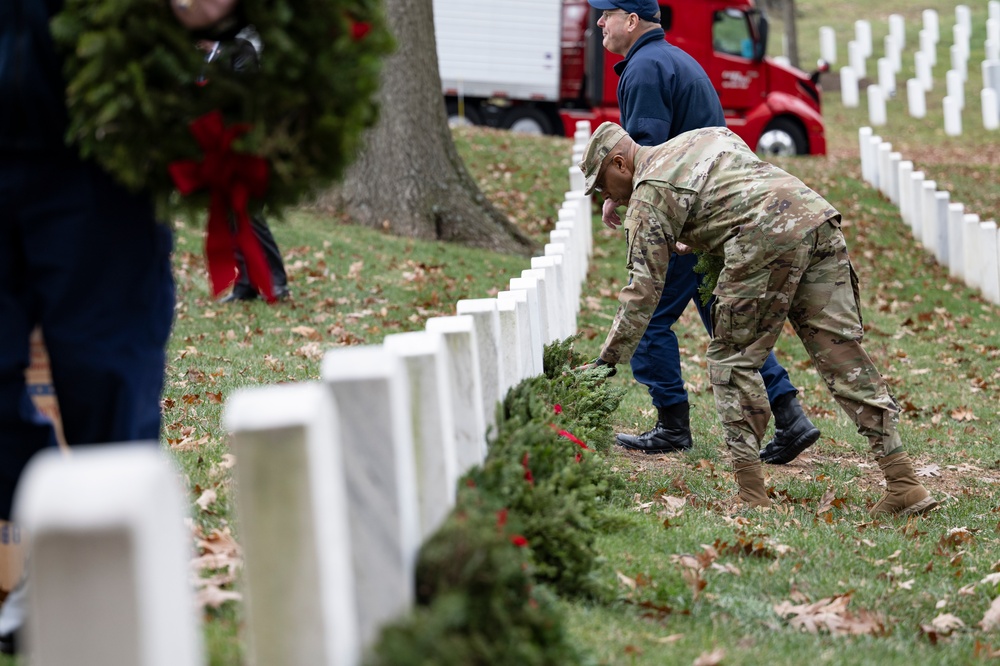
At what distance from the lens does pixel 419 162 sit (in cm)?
1259

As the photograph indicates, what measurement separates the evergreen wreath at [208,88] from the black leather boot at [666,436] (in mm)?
3972

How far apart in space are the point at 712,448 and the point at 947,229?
843cm

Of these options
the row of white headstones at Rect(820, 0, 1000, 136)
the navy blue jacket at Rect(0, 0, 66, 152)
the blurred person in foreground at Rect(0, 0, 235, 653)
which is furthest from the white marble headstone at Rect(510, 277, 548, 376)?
the row of white headstones at Rect(820, 0, 1000, 136)

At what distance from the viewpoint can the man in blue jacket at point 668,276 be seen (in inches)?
243

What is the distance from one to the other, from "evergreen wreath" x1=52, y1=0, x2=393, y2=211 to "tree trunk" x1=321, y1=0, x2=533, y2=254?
9818 mm

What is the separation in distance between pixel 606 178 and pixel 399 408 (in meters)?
3.11

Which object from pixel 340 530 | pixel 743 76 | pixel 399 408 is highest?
pixel 743 76

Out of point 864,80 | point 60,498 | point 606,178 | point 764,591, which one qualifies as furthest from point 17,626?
point 864,80

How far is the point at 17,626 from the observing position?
285 cm

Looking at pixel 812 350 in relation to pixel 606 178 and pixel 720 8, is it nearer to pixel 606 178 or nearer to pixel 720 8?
pixel 606 178

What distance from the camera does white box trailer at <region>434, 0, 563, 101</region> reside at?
2194cm

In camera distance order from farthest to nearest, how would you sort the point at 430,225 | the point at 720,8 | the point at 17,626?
the point at 720,8 → the point at 430,225 → the point at 17,626

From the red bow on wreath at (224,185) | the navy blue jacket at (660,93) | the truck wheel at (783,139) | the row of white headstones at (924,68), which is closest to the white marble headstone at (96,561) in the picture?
the red bow on wreath at (224,185)

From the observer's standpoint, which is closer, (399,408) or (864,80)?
(399,408)
